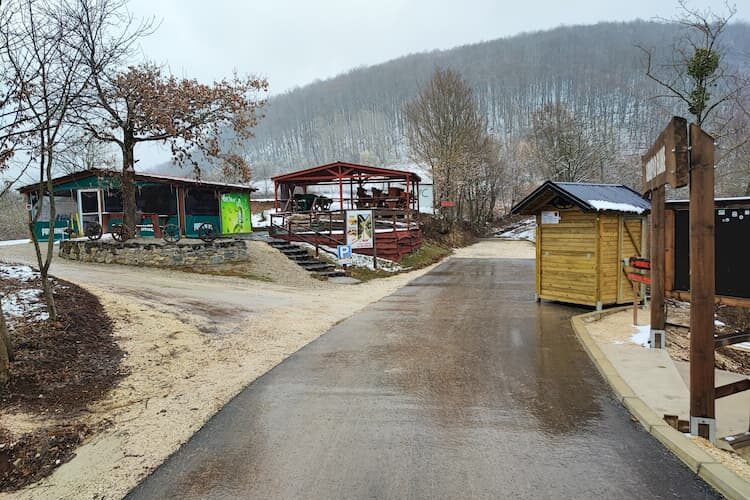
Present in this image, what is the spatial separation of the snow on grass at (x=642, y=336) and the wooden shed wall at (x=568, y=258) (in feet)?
5.01

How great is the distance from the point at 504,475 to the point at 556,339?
15.2 ft

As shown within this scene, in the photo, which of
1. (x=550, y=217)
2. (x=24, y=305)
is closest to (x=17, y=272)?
(x=24, y=305)

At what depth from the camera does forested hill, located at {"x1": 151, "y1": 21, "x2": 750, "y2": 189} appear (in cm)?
8456

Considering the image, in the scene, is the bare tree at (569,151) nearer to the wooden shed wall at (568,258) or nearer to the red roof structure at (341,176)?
the red roof structure at (341,176)

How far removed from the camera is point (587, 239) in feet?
33.0

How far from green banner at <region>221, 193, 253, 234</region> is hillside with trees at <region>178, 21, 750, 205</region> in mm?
47698

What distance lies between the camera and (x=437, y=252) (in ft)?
Answer: 82.7

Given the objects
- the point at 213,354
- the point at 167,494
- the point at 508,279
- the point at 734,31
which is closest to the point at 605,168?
→ the point at 508,279

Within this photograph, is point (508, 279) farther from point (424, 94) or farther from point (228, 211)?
point (424, 94)

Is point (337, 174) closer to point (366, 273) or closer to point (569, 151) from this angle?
point (366, 273)

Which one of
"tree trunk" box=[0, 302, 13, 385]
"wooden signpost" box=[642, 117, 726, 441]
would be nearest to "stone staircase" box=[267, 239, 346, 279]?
"tree trunk" box=[0, 302, 13, 385]

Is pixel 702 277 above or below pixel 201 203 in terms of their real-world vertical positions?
below

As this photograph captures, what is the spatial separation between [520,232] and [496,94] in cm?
6455

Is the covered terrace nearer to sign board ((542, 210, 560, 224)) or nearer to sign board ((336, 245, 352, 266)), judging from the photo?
sign board ((336, 245, 352, 266))
